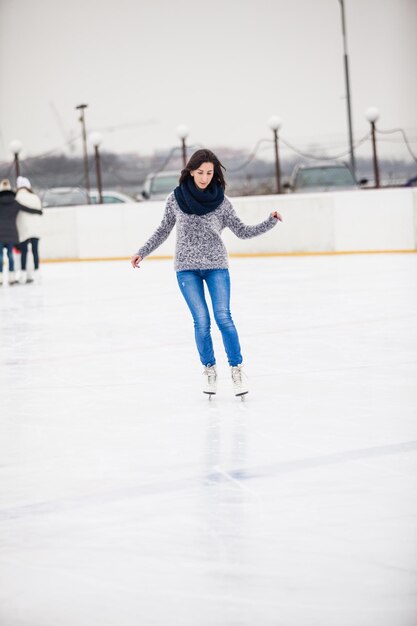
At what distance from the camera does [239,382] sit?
6270 millimetres

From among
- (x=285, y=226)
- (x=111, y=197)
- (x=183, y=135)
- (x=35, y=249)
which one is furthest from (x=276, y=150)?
(x=35, y=249)

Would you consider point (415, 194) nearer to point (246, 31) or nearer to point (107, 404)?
point (107, 404)

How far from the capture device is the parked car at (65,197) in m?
21.3

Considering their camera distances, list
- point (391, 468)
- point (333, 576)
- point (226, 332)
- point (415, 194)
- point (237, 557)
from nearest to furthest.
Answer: point (333, 576) → point (237, 557) → point (391, 468) → point (226, 332) → point (415, 194)

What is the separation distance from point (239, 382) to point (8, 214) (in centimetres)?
984

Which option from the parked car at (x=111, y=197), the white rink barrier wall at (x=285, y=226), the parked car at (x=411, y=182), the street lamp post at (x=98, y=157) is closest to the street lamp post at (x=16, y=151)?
the white rink barrier wall at (x=285, y=226)

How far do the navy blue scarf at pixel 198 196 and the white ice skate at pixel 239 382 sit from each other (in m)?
0.81

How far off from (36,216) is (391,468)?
11883 millimetres

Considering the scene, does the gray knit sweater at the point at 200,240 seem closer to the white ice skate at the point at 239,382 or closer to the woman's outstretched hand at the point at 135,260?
the woman's outstretched hand at the point at 135,260

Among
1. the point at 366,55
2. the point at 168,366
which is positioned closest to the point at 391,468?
the point at 168,366

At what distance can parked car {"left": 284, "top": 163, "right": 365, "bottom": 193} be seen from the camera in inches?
737

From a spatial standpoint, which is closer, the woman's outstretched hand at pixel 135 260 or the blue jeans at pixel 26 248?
the woman's outstretched hand at pixel 135 260

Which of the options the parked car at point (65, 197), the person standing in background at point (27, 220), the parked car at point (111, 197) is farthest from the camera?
the parked car at point (65, 197)

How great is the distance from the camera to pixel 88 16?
102 ft
